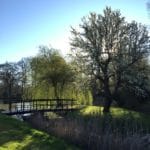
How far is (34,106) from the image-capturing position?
135ft

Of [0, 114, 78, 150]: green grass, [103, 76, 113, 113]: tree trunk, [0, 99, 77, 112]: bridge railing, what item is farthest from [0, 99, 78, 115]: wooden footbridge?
[0, 114, 78, 150]: green grass

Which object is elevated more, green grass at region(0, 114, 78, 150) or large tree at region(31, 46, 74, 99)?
large tree at region(31, 46, 74, 99)

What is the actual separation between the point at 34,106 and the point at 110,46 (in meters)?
10.6

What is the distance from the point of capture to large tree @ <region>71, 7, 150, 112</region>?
136 feet

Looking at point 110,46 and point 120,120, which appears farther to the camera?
point 110,46

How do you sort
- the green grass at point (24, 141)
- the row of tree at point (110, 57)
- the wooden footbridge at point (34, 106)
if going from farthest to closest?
the row of tree at point (110, 57) < the wooden footbridge at point (34, 106) < the green grass at point (24, 141)

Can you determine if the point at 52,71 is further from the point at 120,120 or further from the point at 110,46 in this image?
the point at 120,120

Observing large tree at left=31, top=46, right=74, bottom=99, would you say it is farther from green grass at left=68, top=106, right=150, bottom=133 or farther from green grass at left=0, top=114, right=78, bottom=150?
green grass at left=0, top=114, right=78, bottom=150

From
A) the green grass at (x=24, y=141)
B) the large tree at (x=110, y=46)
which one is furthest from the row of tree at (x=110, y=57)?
the green grass at (x=24, y=141)

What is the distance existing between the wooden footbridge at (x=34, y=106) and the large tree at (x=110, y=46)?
17.2 feet

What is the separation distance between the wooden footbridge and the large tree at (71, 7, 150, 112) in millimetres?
5249

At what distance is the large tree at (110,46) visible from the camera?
136 feet

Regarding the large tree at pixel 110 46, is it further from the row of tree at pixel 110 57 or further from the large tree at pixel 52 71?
the large tree at pixel 52 71

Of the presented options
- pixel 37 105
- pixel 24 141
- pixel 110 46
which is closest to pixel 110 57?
pixel 110 46
